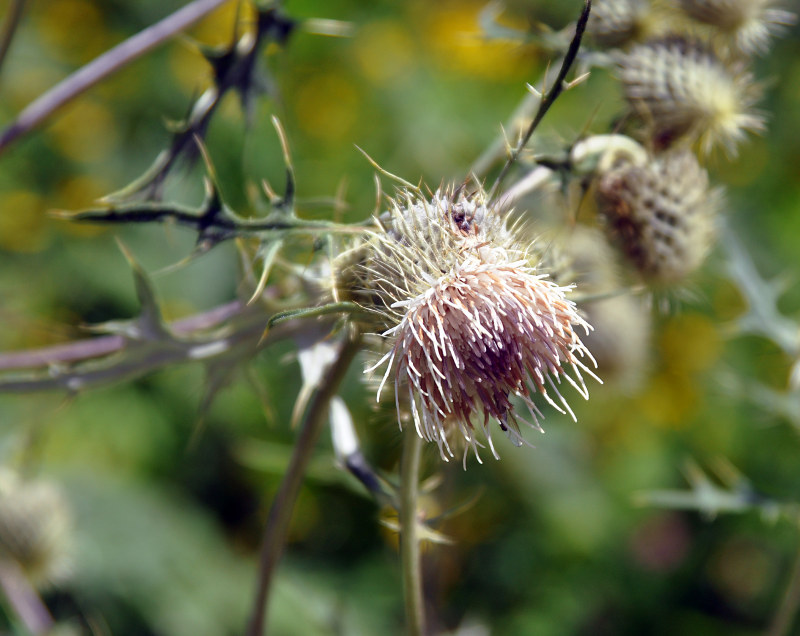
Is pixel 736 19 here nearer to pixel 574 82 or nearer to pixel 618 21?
pixel 618 21

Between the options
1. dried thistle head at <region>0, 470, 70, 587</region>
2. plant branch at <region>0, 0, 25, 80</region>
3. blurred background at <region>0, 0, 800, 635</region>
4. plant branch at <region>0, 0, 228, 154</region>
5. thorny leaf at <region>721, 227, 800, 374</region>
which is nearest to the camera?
plant branch at <region>0, 0, 25, 80</region>

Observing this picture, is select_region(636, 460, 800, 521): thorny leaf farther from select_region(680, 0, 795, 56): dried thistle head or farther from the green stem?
select_region(680, 0, 795, 56): dried thistle head

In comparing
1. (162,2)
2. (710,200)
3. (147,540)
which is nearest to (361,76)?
(162,2)

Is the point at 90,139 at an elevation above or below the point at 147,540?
above

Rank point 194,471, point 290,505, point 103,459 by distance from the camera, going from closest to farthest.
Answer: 1. point 290,505
2. point 103,459
3. point 194,471

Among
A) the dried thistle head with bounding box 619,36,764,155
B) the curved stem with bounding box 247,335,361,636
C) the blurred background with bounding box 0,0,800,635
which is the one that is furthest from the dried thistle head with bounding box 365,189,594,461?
the blurred background with bounding box 0,0,800,635

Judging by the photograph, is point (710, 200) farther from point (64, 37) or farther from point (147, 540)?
point (64, 37)
